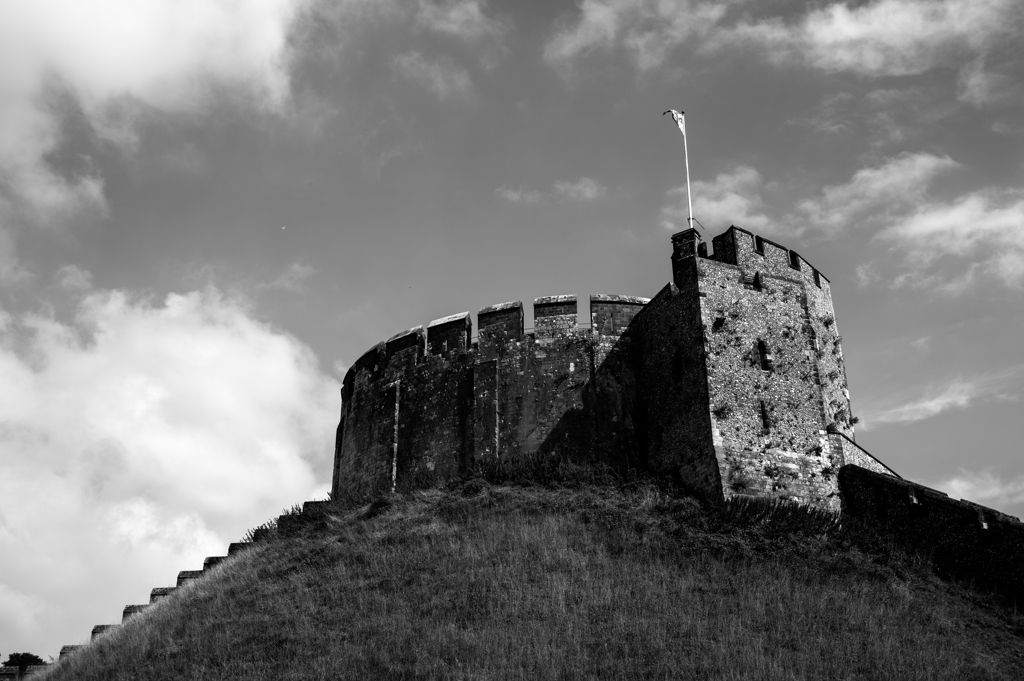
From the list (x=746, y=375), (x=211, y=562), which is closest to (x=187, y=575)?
(x=211, y=562)

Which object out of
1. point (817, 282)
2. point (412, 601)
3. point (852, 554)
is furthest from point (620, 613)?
point (817, 282)

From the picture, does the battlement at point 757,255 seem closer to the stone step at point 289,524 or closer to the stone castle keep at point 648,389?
the stone castle keep at point 648,389

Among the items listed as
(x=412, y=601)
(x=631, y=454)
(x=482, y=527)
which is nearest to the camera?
(x=412, y=601)

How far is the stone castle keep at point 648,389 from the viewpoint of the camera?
2245 centimetres

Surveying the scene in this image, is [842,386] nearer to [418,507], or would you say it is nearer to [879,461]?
[879,461]

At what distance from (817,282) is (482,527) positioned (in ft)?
32.7

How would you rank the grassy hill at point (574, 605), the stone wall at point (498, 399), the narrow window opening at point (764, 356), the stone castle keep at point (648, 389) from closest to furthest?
the grassy hill at point (574, 605)
the stone castle keep at point (648, 389)
the narrow window opening at point (764, 356)
the stone wall at point (498, 399)

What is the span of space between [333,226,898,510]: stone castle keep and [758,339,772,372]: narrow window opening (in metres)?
0.03

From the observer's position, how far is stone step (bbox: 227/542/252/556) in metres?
23.6

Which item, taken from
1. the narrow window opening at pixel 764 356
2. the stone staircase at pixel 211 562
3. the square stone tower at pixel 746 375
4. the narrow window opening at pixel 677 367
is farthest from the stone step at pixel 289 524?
the narrow window opening at pixel 764 356

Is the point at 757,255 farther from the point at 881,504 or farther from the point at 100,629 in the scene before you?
the point at 100,629

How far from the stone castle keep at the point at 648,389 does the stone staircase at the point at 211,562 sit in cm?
230

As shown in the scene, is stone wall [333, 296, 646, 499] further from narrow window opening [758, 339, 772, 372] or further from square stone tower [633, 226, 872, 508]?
narrow window opening [758, 339, 772, 372]

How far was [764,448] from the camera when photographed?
72.7 ft
